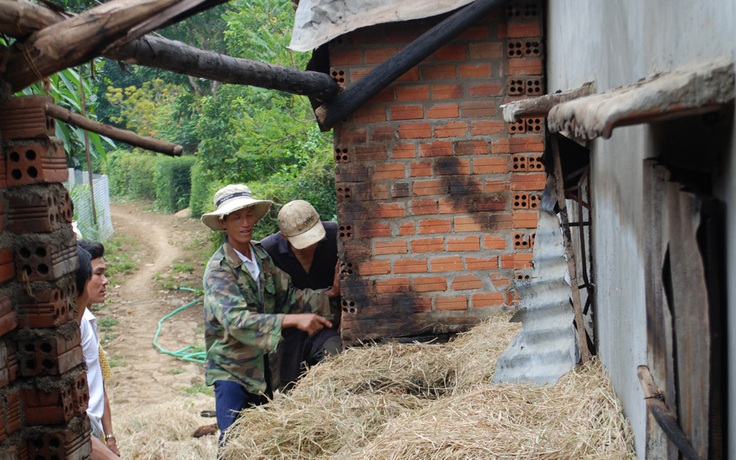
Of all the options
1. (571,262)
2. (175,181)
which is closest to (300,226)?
(571,262)

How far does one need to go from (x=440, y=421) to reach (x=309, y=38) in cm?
310

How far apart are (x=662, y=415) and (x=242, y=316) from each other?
10.3 ft

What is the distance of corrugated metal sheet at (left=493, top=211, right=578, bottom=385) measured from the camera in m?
4.47

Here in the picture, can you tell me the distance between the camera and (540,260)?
453 cm

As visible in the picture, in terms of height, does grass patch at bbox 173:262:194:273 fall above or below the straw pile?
below

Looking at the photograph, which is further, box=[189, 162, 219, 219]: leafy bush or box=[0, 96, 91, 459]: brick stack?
box=[189, 162, 219, 219]: leafy bush

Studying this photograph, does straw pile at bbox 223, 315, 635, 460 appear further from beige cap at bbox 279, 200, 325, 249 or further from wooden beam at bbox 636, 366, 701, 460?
beige cap at bbox 279, 200, 325, 249

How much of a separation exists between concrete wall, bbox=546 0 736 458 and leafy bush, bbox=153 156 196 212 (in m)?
22.8

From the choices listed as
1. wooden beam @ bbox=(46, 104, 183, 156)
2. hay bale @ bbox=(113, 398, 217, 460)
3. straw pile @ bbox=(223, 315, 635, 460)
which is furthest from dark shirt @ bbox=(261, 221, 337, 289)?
wooden beam @ bbox=(46, 104, 183, 156)

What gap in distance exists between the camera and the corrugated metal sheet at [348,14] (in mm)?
5719

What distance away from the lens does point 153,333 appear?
40.9ft

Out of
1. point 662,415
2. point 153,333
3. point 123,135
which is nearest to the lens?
point 662,415

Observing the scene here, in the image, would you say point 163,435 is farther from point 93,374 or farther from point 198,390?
point 198,390

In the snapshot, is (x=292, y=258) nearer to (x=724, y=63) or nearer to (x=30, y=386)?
(x=30, y=386)
